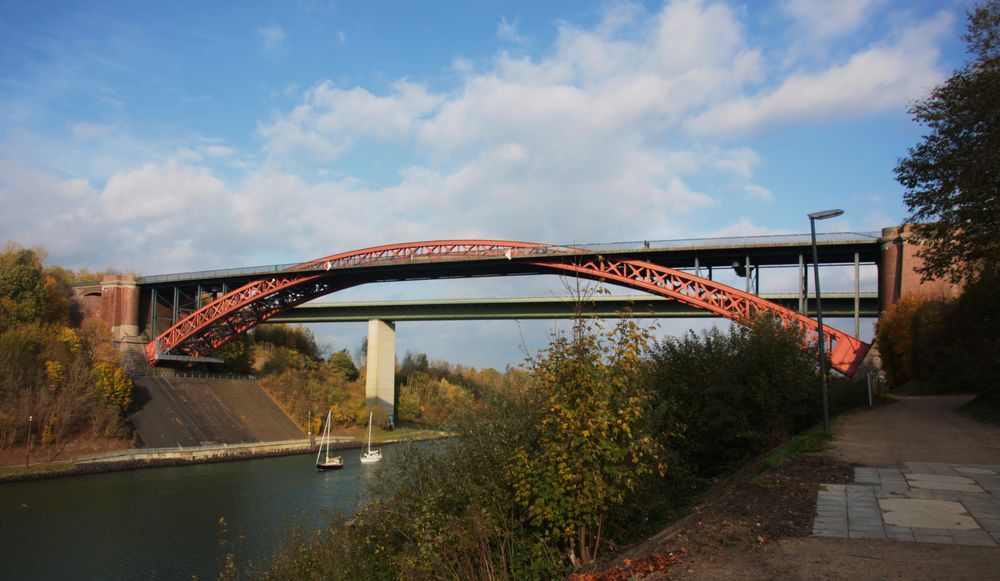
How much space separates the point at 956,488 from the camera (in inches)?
334

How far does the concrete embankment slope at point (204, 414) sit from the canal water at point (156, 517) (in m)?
6.53

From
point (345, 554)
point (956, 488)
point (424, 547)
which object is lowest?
point (345, 554)

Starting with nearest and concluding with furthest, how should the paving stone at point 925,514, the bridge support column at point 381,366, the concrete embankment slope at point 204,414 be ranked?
the paving stone at point 925,514, the concrete embankment slope at point 204,414, the bridge support column at point 381,366

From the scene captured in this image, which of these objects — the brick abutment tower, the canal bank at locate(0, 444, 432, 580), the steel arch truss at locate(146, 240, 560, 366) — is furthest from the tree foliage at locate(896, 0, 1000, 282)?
the steel arch truss at locate(146, 240, 560, 366)

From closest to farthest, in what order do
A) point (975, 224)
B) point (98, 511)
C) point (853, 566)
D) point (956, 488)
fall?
1. point (853, 566)
2. point (956, 488)
3. point (975, 224)
4. point (98, 511)

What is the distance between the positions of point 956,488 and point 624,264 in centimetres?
3051

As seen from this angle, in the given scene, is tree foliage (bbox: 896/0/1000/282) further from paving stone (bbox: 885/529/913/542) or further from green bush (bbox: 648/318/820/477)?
paving stone (bbox: 885/529/913/542)

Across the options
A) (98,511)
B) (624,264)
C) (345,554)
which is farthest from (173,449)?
(345,554)

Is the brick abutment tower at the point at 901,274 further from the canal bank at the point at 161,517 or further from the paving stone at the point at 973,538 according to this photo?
the paving stone at the point at 973,538

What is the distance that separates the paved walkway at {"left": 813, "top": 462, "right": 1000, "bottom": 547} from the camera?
6.39 metres

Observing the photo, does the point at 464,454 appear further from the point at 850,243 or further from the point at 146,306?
the point at 146,306

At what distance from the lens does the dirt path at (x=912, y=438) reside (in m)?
11.0

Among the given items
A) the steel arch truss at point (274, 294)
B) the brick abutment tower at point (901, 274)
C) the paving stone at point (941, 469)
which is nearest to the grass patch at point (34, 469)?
the steel arch truss at point (274, 294)

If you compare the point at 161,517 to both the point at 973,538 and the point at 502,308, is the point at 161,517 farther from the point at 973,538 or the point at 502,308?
the point at 502,308
